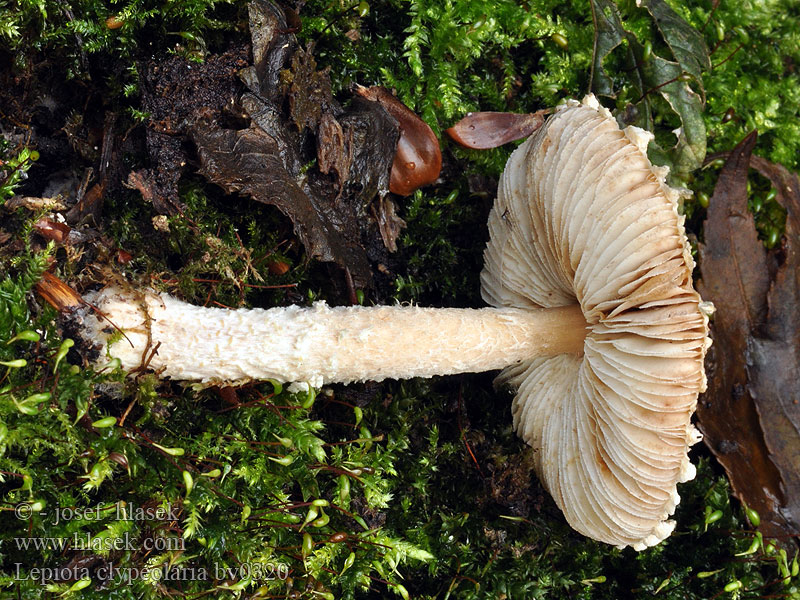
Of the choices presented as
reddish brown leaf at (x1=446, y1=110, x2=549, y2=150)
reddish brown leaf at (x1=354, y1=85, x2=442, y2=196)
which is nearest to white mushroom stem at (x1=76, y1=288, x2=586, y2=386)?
reddish brown leaf at (x1=354, y1=85, x2=442, y2=196)

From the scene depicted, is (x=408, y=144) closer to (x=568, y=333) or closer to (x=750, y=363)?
(x=568, y=333)

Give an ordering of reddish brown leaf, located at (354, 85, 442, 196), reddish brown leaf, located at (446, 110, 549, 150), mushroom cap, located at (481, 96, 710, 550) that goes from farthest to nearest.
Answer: reddish brown leaf, located at (446, 110, 549, 150) → reddish brown leaf, located at (354, 85, 442, 196) → mushroom cap, located at (481, 96, 710, 550)

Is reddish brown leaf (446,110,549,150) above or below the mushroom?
above

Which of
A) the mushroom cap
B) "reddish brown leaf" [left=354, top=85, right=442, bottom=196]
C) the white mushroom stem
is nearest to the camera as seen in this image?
the mushroom cap

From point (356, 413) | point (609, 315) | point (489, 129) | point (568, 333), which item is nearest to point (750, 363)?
point (568, 333)

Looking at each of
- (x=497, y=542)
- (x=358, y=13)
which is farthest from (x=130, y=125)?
(x=497, y=542)

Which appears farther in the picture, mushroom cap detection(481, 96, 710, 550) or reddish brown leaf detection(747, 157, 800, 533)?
reddish brown leaf detection(747, 157, 800, 533)

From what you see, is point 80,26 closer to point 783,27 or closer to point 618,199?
point 618,199

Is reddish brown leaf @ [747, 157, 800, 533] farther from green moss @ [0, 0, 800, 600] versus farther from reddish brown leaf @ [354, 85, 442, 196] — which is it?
reddish brown leaf @ [354, 85, 442, 196]
